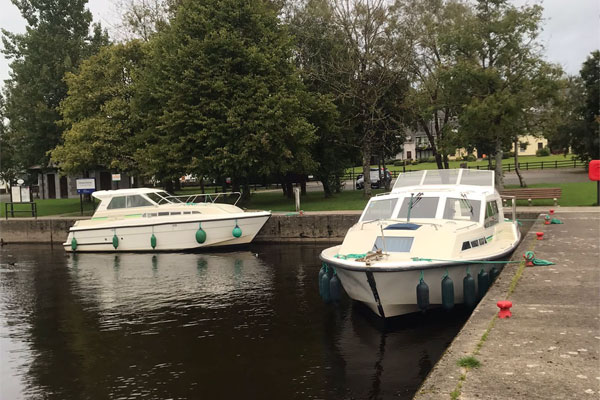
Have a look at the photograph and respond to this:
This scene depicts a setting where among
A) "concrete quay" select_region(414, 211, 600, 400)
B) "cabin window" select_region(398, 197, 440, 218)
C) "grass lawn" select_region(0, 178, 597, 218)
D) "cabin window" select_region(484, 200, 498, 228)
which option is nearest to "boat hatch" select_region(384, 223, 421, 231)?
"cabin window" select_region(398, 197, 440, 218)

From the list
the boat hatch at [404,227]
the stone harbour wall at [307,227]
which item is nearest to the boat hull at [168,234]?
the stone harbour wall at [307,227]

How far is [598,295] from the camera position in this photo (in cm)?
930

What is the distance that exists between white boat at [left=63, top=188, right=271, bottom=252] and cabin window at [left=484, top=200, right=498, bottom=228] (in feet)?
41.8

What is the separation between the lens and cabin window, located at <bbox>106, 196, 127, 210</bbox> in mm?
27016

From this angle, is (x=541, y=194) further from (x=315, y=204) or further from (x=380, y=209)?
(x=380, y=209)

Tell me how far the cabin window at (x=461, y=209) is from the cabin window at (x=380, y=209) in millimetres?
1334

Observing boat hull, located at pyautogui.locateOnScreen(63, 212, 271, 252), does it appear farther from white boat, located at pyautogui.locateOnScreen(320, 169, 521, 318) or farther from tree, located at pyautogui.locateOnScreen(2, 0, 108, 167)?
tree, located at pyautogui.locateOnScreen(2, 0, 108, 167)

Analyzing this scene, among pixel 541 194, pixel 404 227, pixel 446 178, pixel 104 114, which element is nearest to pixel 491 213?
pixel 446 178

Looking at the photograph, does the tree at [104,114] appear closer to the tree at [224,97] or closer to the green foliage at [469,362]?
the tree at [224,97]

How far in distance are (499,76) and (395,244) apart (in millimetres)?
22973

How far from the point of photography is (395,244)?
39.9 feet

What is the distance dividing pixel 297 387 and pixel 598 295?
5.12 metres

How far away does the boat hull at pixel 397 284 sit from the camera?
11117mm

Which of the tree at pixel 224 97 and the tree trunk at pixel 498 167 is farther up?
the tree at pixel 224 97
